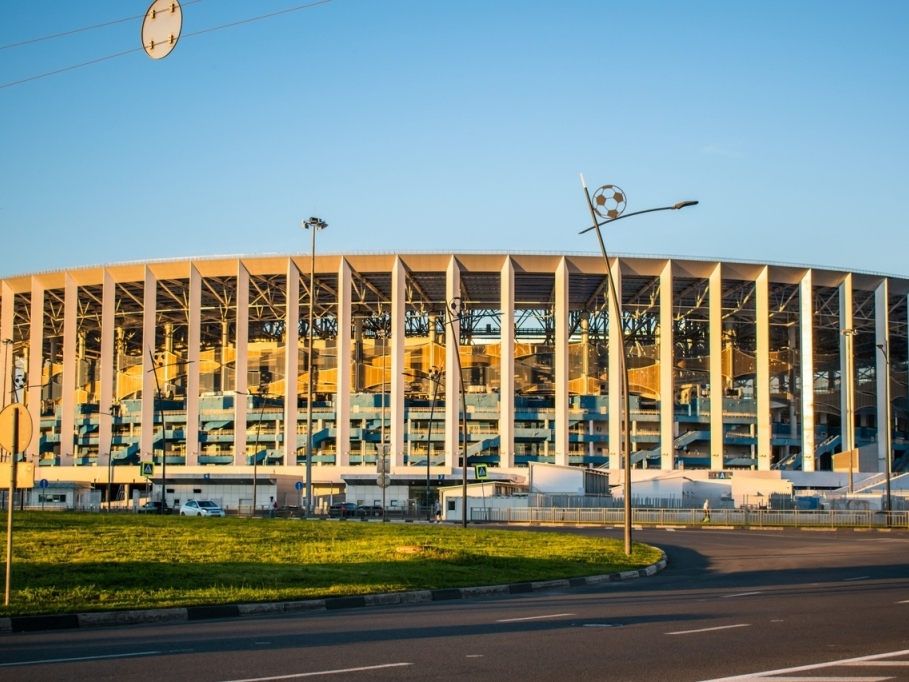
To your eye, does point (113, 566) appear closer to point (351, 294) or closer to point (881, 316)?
point (351, 294)

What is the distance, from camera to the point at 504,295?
273 feet

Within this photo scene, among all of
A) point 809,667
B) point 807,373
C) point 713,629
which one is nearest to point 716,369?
point 807,373

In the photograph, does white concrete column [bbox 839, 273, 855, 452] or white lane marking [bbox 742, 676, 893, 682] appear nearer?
white lane marking [bbox 742, 676, 893, 682]

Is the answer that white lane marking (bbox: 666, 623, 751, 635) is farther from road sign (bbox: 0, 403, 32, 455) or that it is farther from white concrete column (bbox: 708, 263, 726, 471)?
white concrete column (bbox: 708, 263, 726, 471)

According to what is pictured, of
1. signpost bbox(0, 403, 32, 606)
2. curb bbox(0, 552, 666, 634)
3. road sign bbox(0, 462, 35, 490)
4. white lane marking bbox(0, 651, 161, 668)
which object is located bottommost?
curb bbox(0, 552, 666, 634)

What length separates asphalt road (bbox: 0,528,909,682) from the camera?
9.22 m

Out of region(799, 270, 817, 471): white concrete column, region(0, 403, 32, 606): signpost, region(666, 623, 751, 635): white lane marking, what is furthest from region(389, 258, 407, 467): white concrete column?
region(666, 623, 751, 635): white lane marking

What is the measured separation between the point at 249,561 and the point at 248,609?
214 inches

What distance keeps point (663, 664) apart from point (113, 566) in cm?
1109

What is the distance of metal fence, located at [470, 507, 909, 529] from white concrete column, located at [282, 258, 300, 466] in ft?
103

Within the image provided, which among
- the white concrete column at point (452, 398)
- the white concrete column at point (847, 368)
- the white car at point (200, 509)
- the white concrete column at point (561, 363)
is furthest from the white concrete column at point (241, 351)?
the white concrete column at point (847, 368)

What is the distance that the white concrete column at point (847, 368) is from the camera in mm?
86000

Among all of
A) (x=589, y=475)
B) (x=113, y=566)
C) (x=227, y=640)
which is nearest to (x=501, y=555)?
(x=113, y=566)

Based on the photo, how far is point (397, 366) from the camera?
84.4 meters
